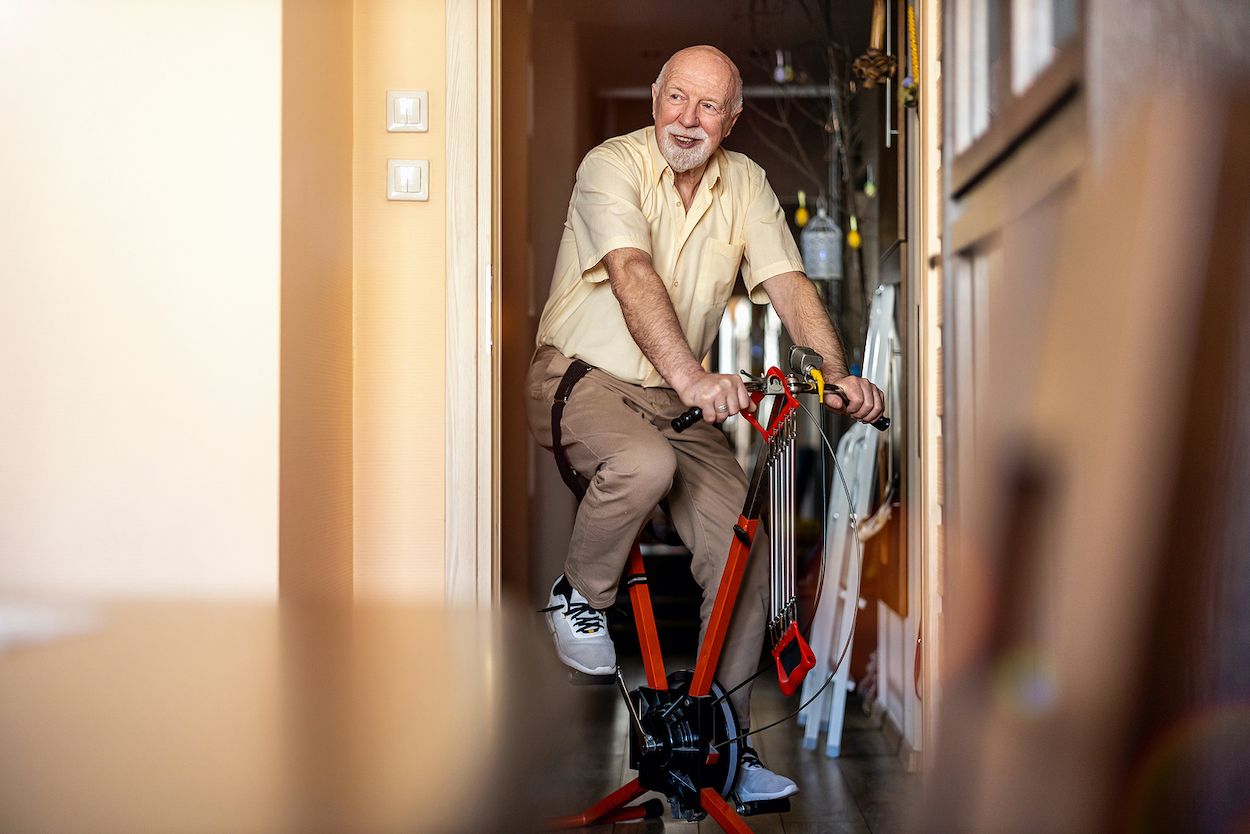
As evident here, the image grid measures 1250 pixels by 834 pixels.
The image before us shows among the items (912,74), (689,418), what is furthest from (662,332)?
(912,74)

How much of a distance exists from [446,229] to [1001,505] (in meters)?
1.73

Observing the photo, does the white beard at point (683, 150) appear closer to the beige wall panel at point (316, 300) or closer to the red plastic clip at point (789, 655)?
the beige wall panel at point (316, 300)

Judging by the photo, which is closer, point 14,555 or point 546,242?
point 14,555

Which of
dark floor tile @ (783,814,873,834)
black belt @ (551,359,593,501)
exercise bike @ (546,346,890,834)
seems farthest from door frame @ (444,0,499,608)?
dark floor tile @ (783,814,873,834)

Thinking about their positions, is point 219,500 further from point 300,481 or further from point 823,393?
point 823,393

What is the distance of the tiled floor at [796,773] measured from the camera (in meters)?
2.07

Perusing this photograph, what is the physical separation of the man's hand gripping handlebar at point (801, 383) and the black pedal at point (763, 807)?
77 cm

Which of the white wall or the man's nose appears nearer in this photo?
the white wall

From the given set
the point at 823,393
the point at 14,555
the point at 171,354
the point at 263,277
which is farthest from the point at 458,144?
the point at 14,555

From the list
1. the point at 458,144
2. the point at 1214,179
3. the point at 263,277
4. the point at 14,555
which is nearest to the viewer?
the point at 1214,179

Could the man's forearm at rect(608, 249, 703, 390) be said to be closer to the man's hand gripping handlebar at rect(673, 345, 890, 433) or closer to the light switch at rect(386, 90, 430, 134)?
the man's hand gripping handlebar at rect(673, 345, 890, 433)

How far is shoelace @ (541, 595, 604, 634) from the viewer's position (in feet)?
6.72

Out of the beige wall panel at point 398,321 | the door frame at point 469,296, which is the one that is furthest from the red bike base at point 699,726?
the beige wall panel at point 398,321

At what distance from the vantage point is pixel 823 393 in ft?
5.96
